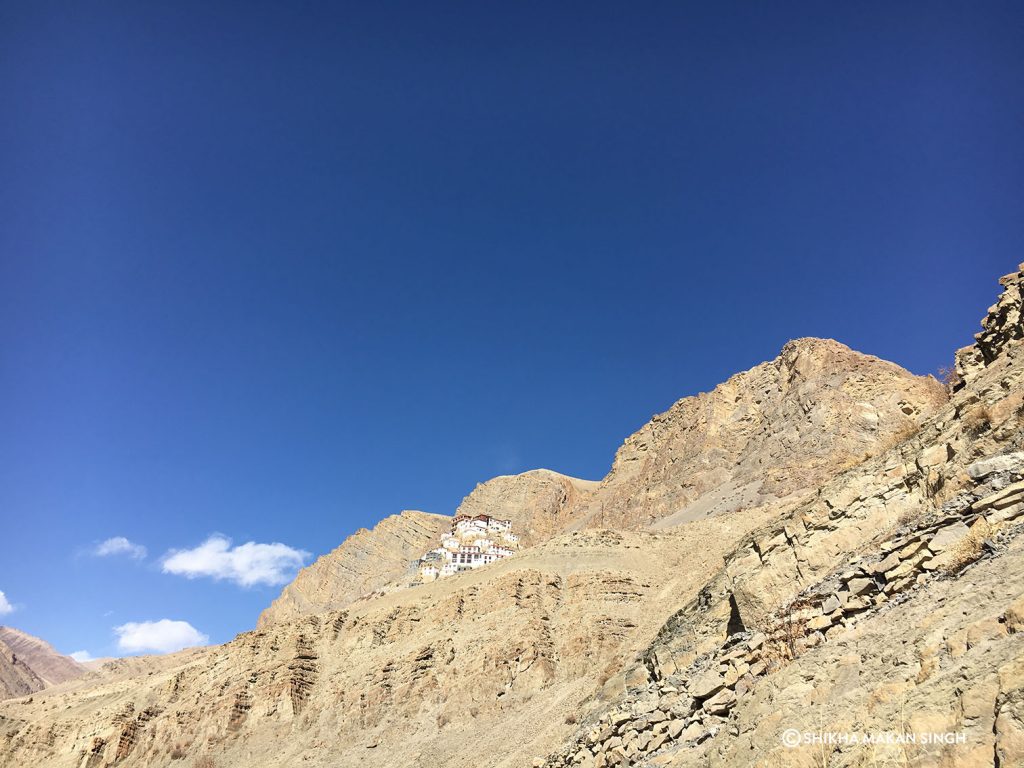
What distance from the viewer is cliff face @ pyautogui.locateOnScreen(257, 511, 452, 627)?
120 metres

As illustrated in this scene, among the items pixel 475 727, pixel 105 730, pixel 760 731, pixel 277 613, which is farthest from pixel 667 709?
pixel 277 613

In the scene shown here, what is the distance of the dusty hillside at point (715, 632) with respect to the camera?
292 inches

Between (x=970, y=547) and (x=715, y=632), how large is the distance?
6.74 m

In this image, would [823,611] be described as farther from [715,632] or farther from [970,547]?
[715,632]

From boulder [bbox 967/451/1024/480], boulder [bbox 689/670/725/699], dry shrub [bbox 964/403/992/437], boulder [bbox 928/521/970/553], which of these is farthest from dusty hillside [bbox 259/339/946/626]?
boulder [bbox 689/670/725/699]

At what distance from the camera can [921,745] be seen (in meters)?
5.91

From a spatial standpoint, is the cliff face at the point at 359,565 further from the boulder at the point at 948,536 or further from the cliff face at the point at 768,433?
the boulder at the point at 948,536

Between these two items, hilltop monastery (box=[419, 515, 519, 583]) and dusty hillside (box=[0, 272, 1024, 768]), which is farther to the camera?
hilltop monastery (box=[419, 515, 519, 583])

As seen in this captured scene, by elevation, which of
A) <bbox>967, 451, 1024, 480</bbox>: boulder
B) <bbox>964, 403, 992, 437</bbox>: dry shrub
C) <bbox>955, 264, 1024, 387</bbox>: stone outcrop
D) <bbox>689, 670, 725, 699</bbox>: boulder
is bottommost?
<bbox>689, 670, 725, 699</bbox>: boulder

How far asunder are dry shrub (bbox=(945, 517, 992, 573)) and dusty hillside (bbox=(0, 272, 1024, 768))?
0.03 meters

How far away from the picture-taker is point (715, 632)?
1429 centimetres

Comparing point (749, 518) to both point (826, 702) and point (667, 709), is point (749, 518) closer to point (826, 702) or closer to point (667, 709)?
point (667, 709)

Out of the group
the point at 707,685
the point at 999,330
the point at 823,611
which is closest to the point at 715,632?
the point at 707,685

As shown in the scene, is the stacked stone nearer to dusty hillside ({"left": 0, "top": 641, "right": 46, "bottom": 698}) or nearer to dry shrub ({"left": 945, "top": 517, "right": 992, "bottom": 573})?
dry shrub ({"left": 945, "top": 517, "right": 992, "bottom": 573})
